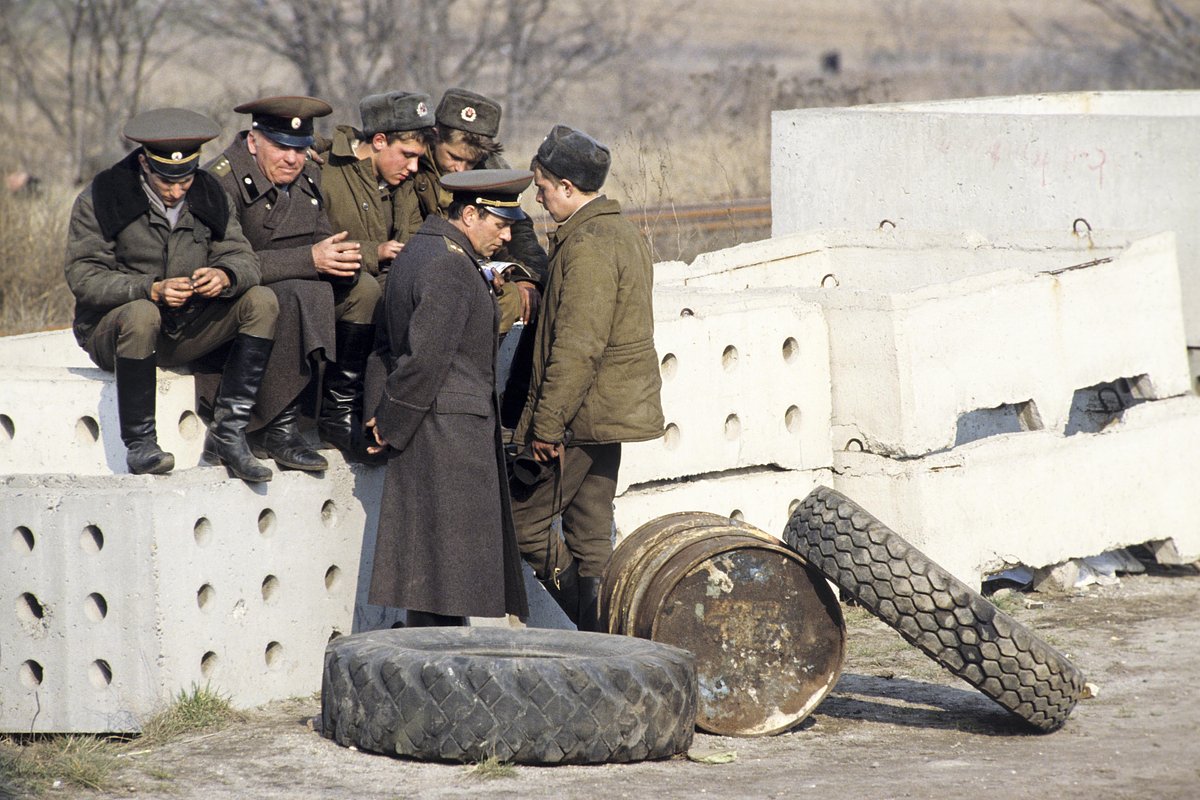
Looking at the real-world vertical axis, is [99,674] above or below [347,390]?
below

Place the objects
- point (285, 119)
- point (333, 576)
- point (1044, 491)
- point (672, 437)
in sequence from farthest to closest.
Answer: point (1044, 491) < point (672, 437) < point (333, 576) < point (285, 119)

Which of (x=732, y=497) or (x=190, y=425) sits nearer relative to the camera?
(x=190, y=425)

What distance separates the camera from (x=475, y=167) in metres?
6.72

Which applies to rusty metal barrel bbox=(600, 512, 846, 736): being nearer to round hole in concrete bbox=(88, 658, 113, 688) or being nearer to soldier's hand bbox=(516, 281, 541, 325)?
soldier's hand bbox=(516, 281, 541, 325)

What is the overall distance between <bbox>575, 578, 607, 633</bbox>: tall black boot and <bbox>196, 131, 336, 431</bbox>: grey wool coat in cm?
139

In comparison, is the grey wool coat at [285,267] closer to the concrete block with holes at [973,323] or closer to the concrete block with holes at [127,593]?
the concrete block with holes at [127,593]

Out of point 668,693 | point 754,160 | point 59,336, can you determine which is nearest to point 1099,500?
point 668,693

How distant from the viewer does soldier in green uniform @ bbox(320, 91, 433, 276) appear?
21.2 ft

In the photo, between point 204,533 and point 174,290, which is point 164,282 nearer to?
point 174,290

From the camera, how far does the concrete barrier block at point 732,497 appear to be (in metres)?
7.39

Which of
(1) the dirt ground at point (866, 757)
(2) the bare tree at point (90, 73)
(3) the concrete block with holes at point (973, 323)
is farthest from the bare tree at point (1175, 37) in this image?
(1) the dirt ground at point (866, 757)

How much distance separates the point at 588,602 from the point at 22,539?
86.3 inches

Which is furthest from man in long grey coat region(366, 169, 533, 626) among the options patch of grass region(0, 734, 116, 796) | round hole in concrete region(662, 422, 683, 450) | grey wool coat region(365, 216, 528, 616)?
round hole in concrete region(662, 422, 683, 450)

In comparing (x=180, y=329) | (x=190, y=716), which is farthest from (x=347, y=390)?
(x=190, y=716)
